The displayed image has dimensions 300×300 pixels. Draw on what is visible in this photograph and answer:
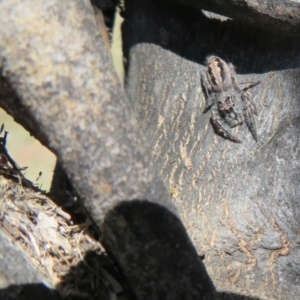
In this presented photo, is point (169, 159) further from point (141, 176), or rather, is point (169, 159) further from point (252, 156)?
point (141, 176)

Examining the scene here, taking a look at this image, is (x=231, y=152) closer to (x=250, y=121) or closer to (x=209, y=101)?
(x=250, y=121)

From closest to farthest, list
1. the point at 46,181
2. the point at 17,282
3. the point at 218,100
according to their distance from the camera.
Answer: the point at 17,282 < the point at 218,100 < the point at 46,181

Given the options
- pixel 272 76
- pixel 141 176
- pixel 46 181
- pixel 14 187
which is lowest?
pixel 46 181

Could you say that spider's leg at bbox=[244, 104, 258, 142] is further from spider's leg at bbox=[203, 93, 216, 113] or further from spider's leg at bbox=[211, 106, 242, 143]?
spider's leg at bbox=[203, 93, 216, 113]

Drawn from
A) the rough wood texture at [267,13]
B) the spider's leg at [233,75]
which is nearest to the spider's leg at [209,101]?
the spider's leg at [233,75]

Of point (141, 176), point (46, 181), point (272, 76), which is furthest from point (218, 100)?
point (46, 181)

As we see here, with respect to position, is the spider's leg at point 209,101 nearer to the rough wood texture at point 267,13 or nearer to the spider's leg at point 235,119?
the spider's leg at point 235,119

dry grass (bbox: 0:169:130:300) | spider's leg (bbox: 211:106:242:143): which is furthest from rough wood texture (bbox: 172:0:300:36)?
dry grass (bbox: 0:169:130:300)
